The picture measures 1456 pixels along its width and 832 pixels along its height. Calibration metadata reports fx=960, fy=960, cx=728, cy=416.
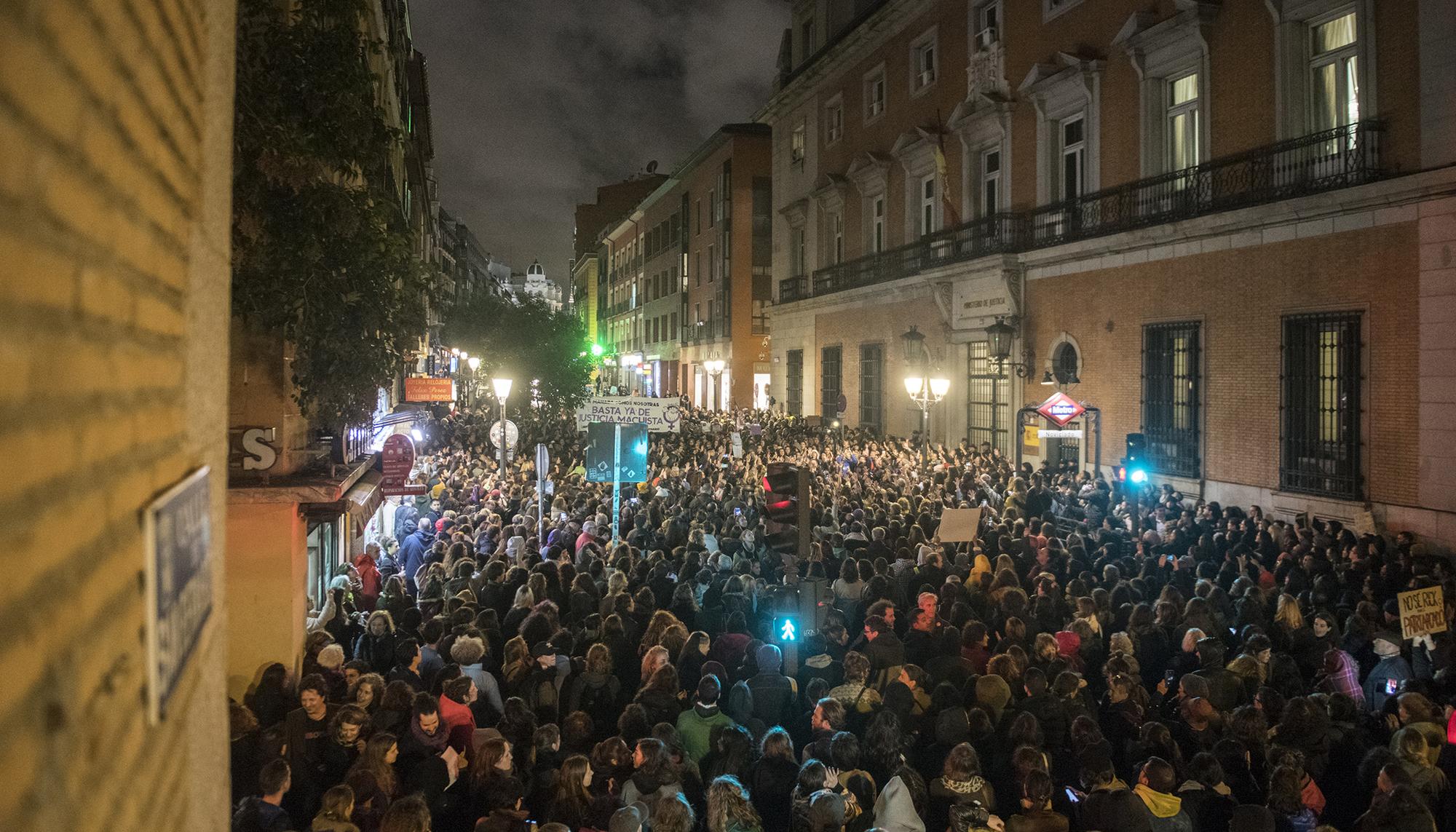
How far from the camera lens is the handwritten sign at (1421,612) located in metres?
8.31

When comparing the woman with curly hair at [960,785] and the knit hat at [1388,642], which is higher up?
the knit hat at [1388,642]

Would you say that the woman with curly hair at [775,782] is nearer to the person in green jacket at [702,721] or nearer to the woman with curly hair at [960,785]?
the person in green jacket at [702,721]

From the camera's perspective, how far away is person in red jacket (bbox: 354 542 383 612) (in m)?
11.2

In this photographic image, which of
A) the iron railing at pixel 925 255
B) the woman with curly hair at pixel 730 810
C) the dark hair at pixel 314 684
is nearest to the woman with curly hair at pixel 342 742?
the dark hair at pixel 314 684

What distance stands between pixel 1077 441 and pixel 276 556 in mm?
19413

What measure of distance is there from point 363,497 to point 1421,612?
34.2 feet

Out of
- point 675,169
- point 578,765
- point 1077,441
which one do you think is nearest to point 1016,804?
point 578,765

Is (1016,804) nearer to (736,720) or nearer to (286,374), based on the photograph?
(736,720)

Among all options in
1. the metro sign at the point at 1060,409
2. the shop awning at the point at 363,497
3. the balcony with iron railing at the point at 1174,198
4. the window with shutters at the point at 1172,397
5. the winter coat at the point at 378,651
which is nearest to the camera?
the winter coat at the point at 378,651

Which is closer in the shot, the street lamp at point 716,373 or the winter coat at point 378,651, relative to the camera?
the winter coat at point 378,651

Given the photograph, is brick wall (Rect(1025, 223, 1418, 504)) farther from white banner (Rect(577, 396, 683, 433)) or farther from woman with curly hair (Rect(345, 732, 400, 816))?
woman with curly hair (Rect(345, 732, 400, 816))

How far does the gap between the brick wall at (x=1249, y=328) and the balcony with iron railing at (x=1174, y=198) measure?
0.97 meters

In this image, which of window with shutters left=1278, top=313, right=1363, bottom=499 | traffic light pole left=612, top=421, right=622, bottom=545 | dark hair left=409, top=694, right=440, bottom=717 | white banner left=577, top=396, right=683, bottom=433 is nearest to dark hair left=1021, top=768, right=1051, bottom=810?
dark hair left=409, top=694, right=440, bottom=717

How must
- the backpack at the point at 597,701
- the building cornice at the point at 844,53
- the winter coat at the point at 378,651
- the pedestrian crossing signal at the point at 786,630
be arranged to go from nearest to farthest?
the backpack at the point at 597,701
the winter coat at the point at 378,651
the pedestrian crossing signal at the point at 786,630
the building cornice at the point at 844,53
